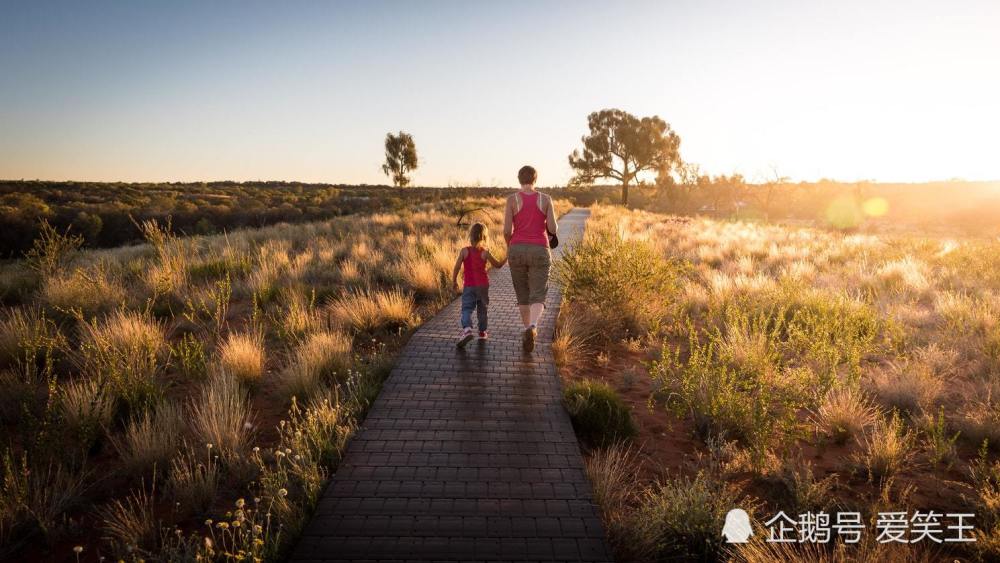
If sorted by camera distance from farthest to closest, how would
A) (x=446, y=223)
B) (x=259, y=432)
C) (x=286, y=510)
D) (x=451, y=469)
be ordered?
(x=446, y=223) → (x=259, y=432) → (x=451, y=469) → (x=286, y=510)

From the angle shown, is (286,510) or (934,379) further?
(934,379)

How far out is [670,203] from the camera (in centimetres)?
5900

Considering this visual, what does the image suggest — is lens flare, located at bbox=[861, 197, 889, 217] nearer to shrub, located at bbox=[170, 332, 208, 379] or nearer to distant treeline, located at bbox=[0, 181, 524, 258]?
distant treeline, located at bbox=[0, 181, 524, 258]

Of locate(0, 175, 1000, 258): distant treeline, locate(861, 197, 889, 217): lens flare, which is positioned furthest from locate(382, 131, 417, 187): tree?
locate(861, 197, 889, 217): lens flare

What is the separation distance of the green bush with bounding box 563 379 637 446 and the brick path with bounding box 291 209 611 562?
22 cm

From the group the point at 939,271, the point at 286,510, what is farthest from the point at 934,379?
the point at 939,271

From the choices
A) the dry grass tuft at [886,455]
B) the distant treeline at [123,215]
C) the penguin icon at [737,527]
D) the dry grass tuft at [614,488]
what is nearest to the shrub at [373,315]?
the dry grass tuft at [614,488]

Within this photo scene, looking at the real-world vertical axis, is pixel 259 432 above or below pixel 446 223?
below

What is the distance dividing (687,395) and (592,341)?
256cm

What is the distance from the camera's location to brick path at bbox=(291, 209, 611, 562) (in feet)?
9.12

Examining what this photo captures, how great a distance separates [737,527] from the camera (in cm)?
295

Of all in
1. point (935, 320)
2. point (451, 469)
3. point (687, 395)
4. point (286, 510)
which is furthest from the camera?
point (935, 320)

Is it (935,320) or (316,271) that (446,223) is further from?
(935,320)

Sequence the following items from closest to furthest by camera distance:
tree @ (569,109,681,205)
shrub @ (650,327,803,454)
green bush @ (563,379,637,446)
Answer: shrub @ (650,327,803,454), green bush @ (563,379,637,446), tree @ (569,109,681,205)
